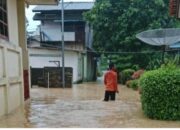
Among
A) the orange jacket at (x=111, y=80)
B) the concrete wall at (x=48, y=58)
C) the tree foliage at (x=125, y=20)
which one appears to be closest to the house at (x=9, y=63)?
the orange jacket at (x=111, y=80)

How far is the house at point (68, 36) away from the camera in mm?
34625

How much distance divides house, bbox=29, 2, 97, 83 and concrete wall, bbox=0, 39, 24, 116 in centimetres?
2085

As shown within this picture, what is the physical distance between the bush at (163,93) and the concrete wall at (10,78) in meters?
3.77

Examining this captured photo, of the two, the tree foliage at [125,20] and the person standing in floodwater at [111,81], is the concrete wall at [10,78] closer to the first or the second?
the person standing in floodwater at [111,81]

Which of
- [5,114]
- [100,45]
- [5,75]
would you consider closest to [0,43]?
[5,75]

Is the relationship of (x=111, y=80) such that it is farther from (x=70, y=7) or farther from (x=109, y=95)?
(x=70, y=7)

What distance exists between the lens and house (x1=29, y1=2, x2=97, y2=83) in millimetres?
34625

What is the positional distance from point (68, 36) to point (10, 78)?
26.6 m

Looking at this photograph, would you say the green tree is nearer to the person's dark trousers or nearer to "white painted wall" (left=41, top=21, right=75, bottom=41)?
"white painted wall" (left=41, top=21, right=75, bottom=41)

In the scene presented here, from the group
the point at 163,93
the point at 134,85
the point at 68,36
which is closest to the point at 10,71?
the point at 163,93

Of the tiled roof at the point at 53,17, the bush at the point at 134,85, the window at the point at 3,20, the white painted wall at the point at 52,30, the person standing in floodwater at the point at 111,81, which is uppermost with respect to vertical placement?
the tiled roof at the point at 53,17

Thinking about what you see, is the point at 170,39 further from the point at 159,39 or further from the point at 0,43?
the point at 0,43

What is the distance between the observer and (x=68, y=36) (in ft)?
126

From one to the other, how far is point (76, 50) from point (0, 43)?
2455 cm
